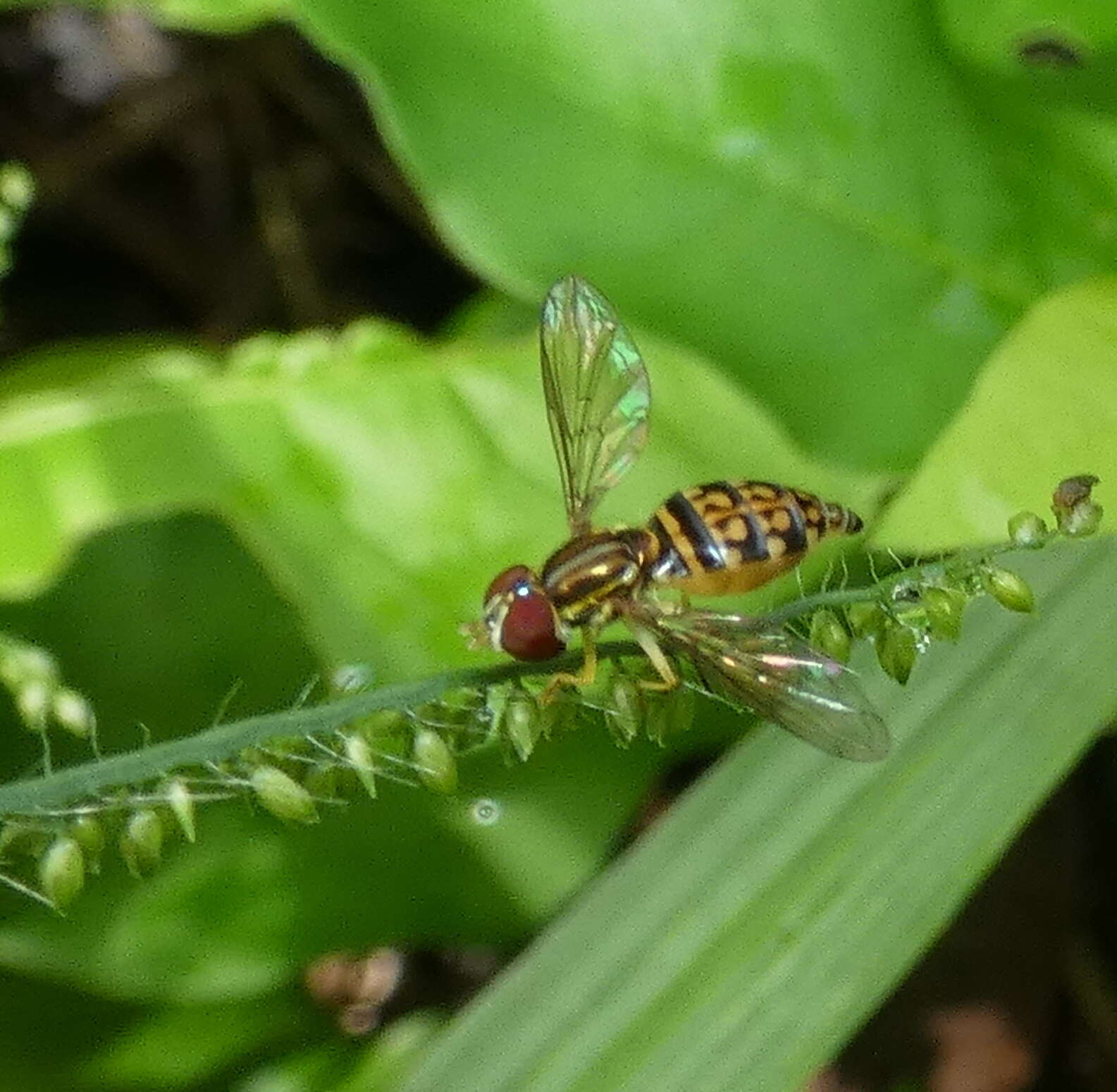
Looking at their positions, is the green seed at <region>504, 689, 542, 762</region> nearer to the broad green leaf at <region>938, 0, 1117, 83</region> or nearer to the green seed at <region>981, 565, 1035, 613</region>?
the green seed at <region>981, 565, 1035, 613</region>

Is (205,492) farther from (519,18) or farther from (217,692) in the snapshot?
(519,18)

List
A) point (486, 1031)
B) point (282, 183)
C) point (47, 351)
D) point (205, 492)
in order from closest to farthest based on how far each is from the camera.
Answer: point (486, 1031)
point (205, 492)
point (47, 351)
point (282, 183)

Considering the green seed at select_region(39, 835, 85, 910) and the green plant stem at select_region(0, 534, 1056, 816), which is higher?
the green plant stem at select_region(0, 534, 1056, 816)

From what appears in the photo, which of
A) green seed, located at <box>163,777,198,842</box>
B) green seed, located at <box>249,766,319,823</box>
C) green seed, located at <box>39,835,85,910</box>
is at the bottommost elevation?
green seed, located at <box>39,835,85,910</box>

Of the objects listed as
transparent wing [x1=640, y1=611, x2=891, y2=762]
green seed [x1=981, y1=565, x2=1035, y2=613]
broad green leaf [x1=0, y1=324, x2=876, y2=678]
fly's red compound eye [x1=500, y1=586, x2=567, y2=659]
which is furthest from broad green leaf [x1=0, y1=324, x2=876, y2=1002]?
green seed [x1=981, y1=565, x2=1035, y2=613]

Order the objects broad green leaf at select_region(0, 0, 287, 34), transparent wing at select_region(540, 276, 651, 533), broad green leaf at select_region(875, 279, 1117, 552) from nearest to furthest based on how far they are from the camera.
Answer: broad green leaf at select_region(875, 279, 1117, 552), transparent wing at select_region(540, 276, 651, 533), broad green leaf at select_region(0, 0, 287, 34)

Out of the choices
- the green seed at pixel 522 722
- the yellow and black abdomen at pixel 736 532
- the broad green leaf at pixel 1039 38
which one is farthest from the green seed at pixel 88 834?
Answer: the broad green leaf at pixel 1039 38

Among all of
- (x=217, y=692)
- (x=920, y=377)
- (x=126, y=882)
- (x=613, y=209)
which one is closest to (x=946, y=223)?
(x=920, y=377)
